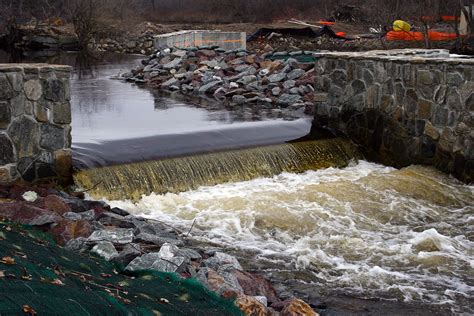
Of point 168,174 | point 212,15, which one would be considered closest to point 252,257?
point 168,174

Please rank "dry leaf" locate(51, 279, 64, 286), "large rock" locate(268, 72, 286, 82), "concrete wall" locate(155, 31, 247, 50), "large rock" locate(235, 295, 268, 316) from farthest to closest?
"concrete wall" locate(155, 31, 247, 50) < "large rock" locate(268, 72, 286, 82) < "large rock" locate(235, 295, 268, 316) < "dry leaf" locate(51, 279, 64, 286)

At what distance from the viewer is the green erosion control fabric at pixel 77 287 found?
146 inches

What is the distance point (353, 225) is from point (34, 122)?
12.3 ft

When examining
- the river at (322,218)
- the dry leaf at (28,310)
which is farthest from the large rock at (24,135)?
the dry leaf at (28,310)

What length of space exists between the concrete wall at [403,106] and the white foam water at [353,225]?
1.42 ft

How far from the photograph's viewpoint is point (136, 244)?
5.81 m

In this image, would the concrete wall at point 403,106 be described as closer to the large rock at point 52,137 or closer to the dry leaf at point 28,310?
the large rock at point 52,137

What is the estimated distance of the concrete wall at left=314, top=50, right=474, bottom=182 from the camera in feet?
30.0

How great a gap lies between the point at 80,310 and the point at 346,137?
25.1 feet

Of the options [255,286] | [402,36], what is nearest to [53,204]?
[255,286]

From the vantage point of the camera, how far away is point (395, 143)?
399 inches

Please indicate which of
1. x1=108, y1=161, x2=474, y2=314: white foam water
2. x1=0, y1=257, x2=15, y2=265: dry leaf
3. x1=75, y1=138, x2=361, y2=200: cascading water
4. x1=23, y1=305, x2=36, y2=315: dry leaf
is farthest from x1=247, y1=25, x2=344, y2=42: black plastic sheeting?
x1=23, y1=305, x2=36, y2=315: dry leaf

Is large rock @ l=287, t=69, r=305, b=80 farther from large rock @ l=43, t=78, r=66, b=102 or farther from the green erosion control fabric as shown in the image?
the green erosion control fabric

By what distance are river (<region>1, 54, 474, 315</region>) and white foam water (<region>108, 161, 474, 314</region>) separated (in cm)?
1
